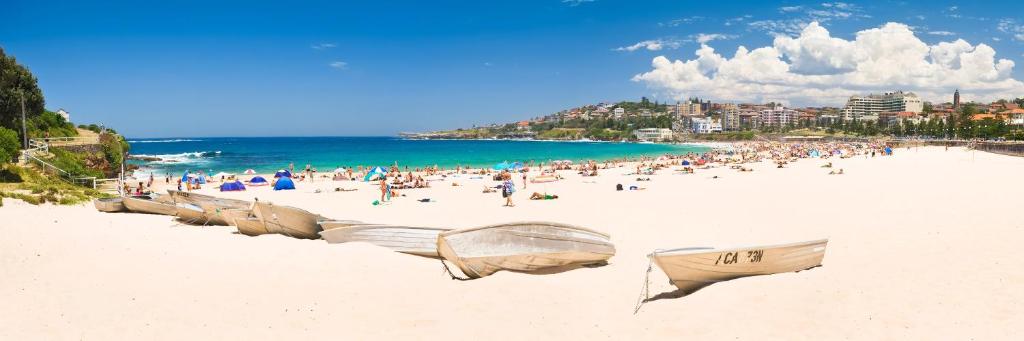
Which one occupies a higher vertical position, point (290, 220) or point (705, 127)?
point (705, 127)

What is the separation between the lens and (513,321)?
259 inches

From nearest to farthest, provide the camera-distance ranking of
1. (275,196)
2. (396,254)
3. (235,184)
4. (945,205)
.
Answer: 1. (396,254)
2. (945,205)
3. (275,196)
4. (235,184)

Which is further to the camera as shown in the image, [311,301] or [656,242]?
[656,242]

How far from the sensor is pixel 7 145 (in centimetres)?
1850

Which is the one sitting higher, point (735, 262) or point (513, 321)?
point (735, 262)

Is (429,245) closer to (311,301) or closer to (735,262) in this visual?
(311,301)

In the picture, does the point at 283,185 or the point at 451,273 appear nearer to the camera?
the point at 451,273

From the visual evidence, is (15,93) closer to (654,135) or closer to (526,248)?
(526,248)

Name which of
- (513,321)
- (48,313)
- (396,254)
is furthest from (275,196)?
(513,321)

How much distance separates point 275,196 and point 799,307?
22.3 meters

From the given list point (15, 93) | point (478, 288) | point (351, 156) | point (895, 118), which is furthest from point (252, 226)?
point (895, 118)

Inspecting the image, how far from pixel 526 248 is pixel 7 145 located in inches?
801

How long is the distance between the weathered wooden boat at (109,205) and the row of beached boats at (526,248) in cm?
538

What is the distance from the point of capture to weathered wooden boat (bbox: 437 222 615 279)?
8.22 metres
